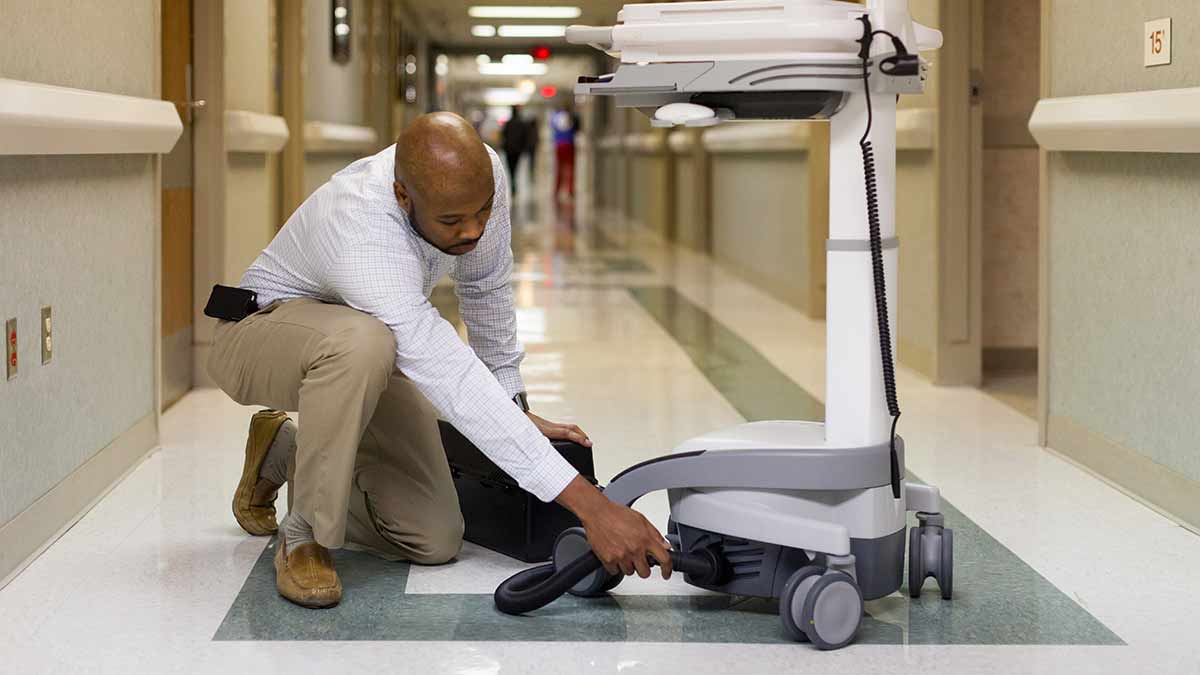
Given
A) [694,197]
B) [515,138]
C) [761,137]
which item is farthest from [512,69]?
[761,137]

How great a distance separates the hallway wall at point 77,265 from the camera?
266cm

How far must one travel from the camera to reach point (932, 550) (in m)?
2.41

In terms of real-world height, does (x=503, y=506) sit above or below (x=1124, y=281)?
below

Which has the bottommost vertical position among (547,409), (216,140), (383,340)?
(547,409)

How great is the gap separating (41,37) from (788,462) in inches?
64.9

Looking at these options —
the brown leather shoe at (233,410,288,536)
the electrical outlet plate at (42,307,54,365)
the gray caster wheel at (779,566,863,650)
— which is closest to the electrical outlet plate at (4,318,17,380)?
the electrical outlet plate at (42,307,54,365)

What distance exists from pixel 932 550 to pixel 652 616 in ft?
1.55

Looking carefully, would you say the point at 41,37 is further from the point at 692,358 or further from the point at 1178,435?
the point at 692,358

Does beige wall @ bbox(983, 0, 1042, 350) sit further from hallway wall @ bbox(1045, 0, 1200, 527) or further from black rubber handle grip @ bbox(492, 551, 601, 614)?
black rubber handle grip @ bbox(492, 551, 601, 614)

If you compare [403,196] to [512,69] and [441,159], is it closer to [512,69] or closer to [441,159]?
[441,159]

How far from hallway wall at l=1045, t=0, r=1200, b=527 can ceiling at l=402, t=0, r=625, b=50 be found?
340 inches

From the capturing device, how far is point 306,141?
22.7ft

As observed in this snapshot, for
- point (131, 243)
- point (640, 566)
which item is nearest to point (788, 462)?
point (640, 566)

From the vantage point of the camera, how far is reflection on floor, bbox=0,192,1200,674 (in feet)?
7.09
